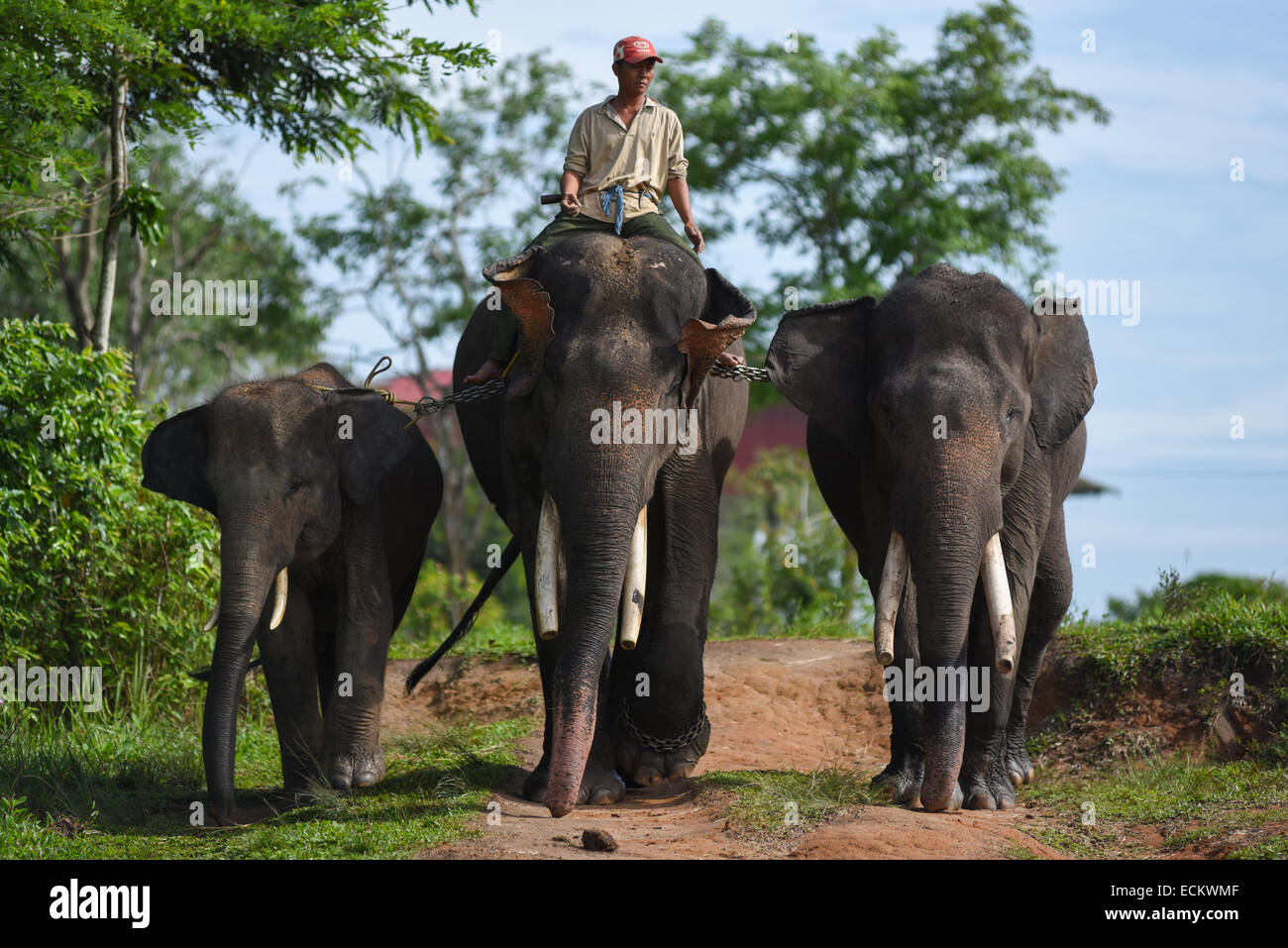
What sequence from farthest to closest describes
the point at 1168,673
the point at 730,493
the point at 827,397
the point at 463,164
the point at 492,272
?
the point at 730,493 → the point at 463,164 → the point at 1168,673 → the point at 827,397 → the point at 492,272

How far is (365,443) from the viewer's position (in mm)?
9391

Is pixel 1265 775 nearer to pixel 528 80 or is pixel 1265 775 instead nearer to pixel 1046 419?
pixel 1046 419

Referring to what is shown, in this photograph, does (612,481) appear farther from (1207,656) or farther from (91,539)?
(91,539)

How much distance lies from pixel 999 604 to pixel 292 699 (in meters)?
4.24

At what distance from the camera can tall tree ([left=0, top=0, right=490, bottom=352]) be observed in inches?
441

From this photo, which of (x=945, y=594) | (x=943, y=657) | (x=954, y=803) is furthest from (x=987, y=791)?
(x=945, y=594)

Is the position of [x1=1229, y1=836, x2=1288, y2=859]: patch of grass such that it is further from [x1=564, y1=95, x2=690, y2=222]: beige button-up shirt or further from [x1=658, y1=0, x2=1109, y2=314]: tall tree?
[x1=658, y1=0, x2=1109, y2=314]: tall tree

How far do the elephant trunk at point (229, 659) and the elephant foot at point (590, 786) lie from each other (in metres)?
1.69

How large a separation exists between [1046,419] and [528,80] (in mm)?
21507

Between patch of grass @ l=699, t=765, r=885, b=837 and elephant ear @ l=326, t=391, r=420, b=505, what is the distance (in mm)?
2852

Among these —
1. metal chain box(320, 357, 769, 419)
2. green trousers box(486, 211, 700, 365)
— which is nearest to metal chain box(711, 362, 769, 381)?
metal chain box(320, 357, 769, 419)

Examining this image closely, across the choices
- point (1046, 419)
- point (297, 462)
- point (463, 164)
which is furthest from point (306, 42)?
point (463, 164)

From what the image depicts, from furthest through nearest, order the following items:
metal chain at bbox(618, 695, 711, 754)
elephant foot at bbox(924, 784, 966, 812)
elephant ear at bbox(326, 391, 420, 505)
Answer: elephant ear at bbox(326, 391, 420, 505) → metal chain at bbox(618, 695, 711, 754) → elephant foot at bbox(924, 784, 966, 812)

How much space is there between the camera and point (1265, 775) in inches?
352
